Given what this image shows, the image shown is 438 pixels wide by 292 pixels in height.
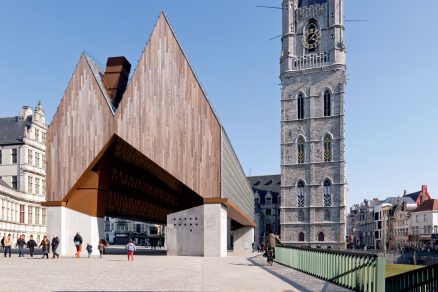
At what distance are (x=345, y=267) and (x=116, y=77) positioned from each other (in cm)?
2669

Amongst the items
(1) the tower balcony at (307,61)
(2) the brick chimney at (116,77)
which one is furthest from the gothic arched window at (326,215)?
(2) the brick chimney at (116,77)

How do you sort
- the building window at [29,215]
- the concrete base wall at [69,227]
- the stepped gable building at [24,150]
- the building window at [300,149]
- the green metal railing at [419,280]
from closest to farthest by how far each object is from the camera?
the green metal railing at [419,280] < the concrete base wall at [69,227] < the stepped gable building at [24,150] < the building window at [29,215] < the building window at [300,149]

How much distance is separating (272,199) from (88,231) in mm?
87677

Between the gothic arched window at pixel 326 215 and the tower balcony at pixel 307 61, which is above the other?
the tower balcony at pixel 307 61

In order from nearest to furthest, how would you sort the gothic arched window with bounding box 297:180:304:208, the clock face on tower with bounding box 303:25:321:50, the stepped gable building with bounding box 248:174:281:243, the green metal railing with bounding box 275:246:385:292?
the green metal railing with bounding box 275:246:385:292
the gothic arched window with bounding box 297:180:304:208
the clock face on tower with bounding box 303:25:321:50
the stepped gable building with bounding box 248:174:281:243

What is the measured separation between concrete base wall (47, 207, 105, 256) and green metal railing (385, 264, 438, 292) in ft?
82.7

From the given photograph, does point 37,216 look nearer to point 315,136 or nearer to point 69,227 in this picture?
point 69,227

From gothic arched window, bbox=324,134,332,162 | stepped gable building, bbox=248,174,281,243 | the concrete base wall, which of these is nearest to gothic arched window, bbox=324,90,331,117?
gothic arched window, bbox=324,134,332,162

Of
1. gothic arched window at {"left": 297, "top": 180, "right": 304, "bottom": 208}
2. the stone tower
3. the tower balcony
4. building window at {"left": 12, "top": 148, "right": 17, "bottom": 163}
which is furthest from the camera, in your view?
the tower balcony

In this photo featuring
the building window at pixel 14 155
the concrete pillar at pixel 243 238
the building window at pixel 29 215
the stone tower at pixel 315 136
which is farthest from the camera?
the stone tower at pixel 315 136

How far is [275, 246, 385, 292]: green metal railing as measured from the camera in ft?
35.5

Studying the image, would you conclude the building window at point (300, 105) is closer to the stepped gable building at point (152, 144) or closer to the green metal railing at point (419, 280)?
the stepped gable building at point (152, 144)

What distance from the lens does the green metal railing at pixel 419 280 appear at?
8.86 meters

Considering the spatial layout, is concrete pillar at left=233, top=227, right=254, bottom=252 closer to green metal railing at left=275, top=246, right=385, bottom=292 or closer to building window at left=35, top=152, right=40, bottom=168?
building window at left=35, top=152, right=40, bottom=168
